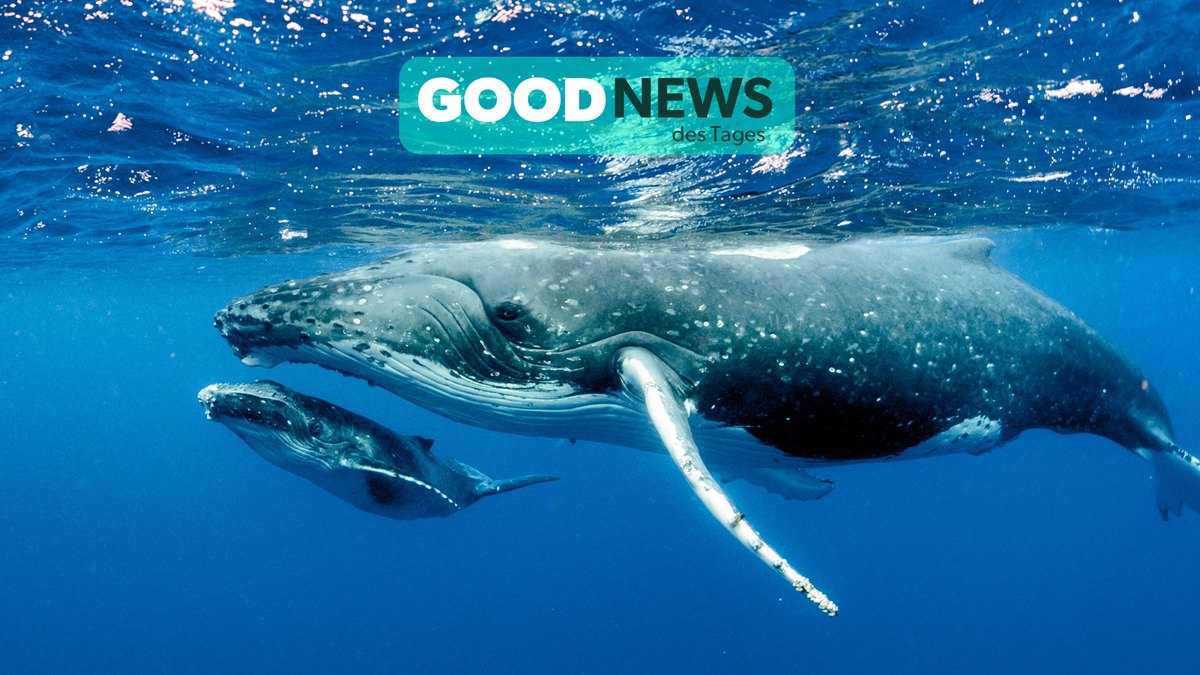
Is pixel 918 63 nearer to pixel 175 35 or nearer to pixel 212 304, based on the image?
pixel 175 35

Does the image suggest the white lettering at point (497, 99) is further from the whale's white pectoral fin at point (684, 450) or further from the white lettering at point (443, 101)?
the whale's white pectoral fin at point (684, 450)

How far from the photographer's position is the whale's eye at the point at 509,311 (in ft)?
14.5

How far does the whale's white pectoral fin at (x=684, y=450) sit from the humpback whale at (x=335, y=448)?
1.48 m

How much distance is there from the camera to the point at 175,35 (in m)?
7.10

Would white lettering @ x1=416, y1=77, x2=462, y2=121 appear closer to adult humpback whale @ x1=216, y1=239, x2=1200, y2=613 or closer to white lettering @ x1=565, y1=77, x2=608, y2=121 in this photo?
white lettering @ x1=565, y1=77, x2=608, y2=121

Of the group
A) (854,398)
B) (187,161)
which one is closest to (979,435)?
(854,398)

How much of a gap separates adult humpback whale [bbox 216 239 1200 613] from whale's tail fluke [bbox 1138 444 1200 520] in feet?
8.79

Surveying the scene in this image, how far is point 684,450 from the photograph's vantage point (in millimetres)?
3393

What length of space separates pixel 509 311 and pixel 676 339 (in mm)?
1178

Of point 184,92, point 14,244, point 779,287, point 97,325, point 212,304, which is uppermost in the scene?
point 184,92

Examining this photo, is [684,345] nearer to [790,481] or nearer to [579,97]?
[790,481]

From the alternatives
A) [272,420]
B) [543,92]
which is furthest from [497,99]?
[272,420]

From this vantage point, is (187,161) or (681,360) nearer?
(681,360)

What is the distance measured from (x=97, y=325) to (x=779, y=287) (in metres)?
86.1
